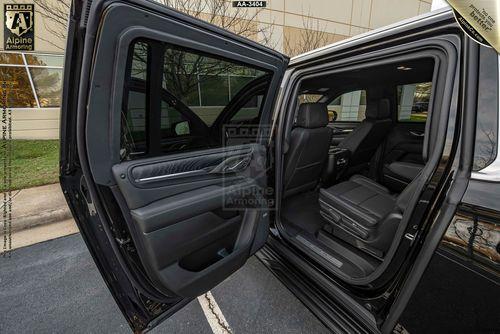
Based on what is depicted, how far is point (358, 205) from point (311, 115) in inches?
37.0

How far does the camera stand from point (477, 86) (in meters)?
0.86

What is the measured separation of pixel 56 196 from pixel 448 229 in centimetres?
452

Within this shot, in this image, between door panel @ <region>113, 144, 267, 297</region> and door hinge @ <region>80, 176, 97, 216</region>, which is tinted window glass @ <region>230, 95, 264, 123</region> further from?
door hinge @ <region>80, 176, 97, 216</region>

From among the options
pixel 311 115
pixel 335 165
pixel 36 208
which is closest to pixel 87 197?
pixel 311 115

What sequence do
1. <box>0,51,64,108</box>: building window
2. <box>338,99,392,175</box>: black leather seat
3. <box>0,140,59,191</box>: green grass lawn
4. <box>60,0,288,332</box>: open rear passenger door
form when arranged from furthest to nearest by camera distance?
<box>0,51,64,108</box>: building window
<box>0,140,59,191</box>: green grass lawn
<box>338,99,392,175</box>: black leather seat
<box>60,0,288,332</box>: open rear passenger door

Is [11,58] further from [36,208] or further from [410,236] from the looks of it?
[410,236]

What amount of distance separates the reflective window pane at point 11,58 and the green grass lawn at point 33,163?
2.18 meters

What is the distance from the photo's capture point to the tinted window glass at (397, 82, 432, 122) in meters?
2.81

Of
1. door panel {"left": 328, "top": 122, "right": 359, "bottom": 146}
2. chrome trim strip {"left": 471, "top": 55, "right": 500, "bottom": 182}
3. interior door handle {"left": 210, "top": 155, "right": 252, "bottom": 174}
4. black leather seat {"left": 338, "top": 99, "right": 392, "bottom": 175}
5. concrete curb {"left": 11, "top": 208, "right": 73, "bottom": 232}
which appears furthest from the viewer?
door panel {"left": 328, "top": 122, "right": 359, "bottom": 146}

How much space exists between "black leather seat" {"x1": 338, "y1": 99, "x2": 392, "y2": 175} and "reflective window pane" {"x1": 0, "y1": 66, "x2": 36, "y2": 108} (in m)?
8.72

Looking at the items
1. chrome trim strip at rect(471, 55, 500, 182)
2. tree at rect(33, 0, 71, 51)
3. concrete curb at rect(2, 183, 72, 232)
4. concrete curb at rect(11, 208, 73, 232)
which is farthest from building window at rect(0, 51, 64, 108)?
chrome trim strip at rect(471, 55, 500, 182)

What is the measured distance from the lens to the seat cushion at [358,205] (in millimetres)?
1637

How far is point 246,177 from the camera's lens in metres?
1.57

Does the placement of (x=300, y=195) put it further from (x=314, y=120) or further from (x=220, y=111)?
(x=220, y=111)
